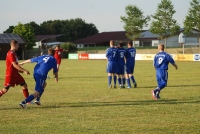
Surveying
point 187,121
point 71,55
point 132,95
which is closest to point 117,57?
point 132,95

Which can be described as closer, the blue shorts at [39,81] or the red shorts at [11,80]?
the blue shorts at [39,81]

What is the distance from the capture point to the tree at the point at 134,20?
3551 inches

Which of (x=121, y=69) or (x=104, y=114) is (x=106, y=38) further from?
(x=104, y=114)

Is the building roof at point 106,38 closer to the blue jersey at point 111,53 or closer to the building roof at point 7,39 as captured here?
the building roof at point 7,39

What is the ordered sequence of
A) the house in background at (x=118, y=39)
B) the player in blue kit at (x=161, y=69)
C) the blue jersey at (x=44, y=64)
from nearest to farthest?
1. the blue jersey at (x=44, y=64)
2. the player in blue kit at (x=161, y=69)
3. the house in background at (x=118, y=39)

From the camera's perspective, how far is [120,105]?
1317cm

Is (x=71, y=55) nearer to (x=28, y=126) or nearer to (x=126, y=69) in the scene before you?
(x=126, y=69)

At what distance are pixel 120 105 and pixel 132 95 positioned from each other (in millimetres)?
2920

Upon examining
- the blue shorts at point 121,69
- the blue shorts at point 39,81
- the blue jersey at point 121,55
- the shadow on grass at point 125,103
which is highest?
the blue jersey at point 121,55

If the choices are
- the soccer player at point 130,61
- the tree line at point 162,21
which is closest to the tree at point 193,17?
the tree line at point 162,21

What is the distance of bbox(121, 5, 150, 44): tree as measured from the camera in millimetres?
90188

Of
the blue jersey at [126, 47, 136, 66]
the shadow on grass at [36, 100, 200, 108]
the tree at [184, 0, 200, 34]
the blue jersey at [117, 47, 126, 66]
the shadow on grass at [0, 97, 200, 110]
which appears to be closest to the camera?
the shadow on grass at [0, 97, 200, 110]

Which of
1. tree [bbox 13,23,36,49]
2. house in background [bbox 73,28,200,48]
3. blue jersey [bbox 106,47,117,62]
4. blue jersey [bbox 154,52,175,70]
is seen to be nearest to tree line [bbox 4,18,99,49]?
house in background [bbox 73,28,200,48]

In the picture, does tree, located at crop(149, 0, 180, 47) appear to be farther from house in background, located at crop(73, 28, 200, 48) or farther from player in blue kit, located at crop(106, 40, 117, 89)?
player in blue kit, located at crop(106, 40, 117, 89)
